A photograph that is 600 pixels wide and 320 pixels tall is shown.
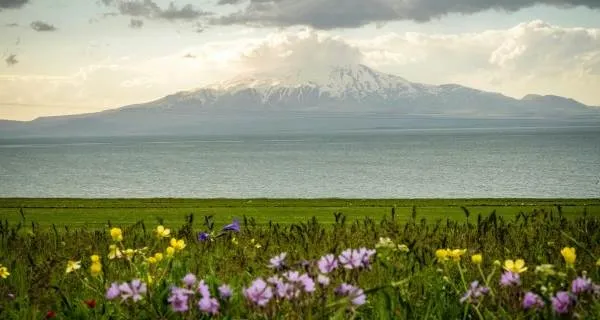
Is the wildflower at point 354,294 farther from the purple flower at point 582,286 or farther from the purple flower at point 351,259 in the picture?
the purple flower at point 582,286

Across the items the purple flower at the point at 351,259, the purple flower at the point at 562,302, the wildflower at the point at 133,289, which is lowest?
the purple flower at the point at 562,302

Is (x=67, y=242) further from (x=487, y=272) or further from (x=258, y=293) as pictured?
(x=258, y=293)

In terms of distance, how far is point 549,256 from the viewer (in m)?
6.15

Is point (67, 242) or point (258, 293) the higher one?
point (258, 293)

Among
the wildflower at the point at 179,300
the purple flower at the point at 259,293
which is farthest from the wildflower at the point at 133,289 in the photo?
the purple flower at the point at 259,293

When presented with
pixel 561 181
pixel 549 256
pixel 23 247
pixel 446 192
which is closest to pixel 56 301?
pixel 23 247

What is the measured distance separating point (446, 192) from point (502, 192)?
14.2ft

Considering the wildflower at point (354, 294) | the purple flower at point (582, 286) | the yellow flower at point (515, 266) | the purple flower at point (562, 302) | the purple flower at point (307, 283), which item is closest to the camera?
the wildflower at point (354, 294)

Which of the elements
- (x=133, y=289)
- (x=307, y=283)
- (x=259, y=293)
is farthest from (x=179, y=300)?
(x=307, y=283)

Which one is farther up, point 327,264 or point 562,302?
point 327,264

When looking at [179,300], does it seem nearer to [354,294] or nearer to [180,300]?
[180,300]

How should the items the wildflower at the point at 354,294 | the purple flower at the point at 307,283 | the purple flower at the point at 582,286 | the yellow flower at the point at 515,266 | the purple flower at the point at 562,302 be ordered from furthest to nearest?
the yellow flower at the point at 515,266, the purple flower at the point at 582,286, the purple flower at the point at 562,302, the purple flower at the point at 307,283, the wildflower at the point at 354,294

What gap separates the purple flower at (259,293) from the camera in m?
2.21

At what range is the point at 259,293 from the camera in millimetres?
2248
